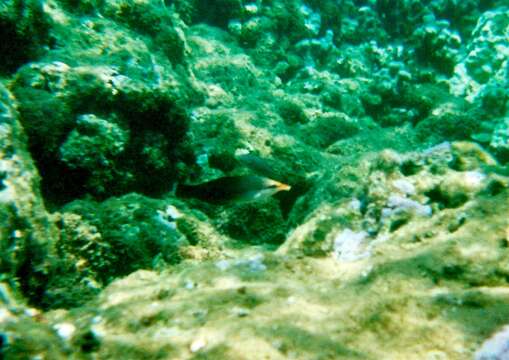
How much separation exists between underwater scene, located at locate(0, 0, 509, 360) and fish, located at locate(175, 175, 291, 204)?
0.02 metres

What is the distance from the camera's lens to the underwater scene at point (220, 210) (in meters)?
1.81

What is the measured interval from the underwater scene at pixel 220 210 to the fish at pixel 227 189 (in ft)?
0.05

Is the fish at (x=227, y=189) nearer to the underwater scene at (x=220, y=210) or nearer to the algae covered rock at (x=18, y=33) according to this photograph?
the underwater scene at (x=220, y=210)

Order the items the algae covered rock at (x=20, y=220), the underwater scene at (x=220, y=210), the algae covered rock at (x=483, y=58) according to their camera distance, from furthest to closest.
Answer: the algae covered rock at (x=483, y=58)
the algae covered rock at (x=20, y=220)
the underwater scene at (x=220, y=210)

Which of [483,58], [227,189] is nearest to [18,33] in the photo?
[227,189]

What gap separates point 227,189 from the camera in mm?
3070

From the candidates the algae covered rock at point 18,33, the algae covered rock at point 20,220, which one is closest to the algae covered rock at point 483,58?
the algae covered rock at point 18,33

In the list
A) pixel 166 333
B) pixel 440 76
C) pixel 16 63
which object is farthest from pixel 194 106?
pixel 440 76

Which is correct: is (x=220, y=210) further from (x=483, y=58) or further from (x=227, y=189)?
(x=483, y=58)

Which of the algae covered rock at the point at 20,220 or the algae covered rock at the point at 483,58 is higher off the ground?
the algae covered rock at the point at 483,58

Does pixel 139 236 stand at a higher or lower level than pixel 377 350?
lower

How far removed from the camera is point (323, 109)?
26.6 feet

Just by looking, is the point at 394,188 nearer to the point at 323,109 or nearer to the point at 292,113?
the point at 292,113

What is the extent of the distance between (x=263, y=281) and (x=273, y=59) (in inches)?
341
